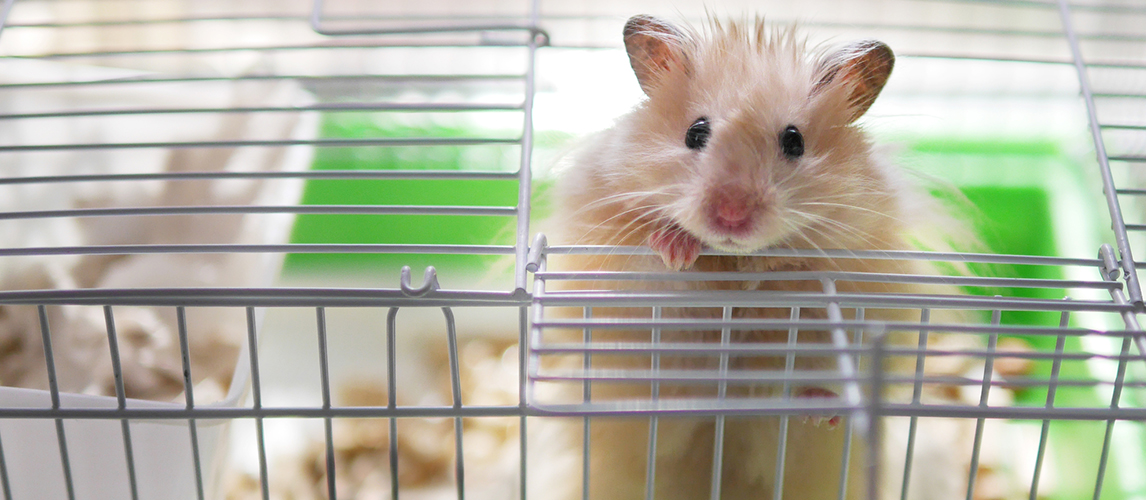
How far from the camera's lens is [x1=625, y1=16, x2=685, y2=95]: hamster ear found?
49.8 inches

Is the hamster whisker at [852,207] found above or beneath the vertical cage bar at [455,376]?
above

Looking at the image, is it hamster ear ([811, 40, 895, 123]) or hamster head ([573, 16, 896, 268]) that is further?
hamster ear ([811, 40, 895, 123])

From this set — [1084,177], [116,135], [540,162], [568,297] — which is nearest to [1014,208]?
[1084,177]

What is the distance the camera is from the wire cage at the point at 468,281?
90cm

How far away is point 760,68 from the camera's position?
1.16 meters

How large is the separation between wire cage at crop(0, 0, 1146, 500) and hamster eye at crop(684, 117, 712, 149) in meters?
0.22

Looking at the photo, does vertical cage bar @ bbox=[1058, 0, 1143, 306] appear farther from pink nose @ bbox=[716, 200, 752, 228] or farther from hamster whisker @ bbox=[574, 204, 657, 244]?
hamster whisker @ bbox=[574, 204, 657, 244]

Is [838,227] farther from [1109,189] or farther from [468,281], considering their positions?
[468,281]

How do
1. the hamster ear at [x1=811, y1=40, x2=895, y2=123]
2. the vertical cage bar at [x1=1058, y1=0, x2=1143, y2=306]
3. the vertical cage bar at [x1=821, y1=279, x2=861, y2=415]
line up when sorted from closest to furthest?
1. the vertical cage bar at [x1=821, y1=279, x2=861, y2=415]
2. the vertical cage bar at [x1=1058, y1=0, x2=1143, y2=306]
3. the hamster ear at [x1=811, y1=40, x2=895, y2=123]

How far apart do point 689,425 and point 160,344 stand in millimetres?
1258

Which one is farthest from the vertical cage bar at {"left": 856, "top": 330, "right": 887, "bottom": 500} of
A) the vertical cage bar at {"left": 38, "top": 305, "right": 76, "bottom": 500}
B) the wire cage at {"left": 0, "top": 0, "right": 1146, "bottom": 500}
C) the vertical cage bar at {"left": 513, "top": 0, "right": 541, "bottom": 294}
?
the vertical cage bar at {"left": 38, "top": 305, "right": 76, "bottom": 500}

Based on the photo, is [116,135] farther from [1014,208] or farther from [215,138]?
[1014,208]

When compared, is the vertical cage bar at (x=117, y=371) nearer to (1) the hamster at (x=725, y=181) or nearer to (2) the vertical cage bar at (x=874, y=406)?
(1) the hamster at (x=725, y=181)

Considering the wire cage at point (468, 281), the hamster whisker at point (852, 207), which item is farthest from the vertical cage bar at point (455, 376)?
the hamster whisker at point (852, 207)
